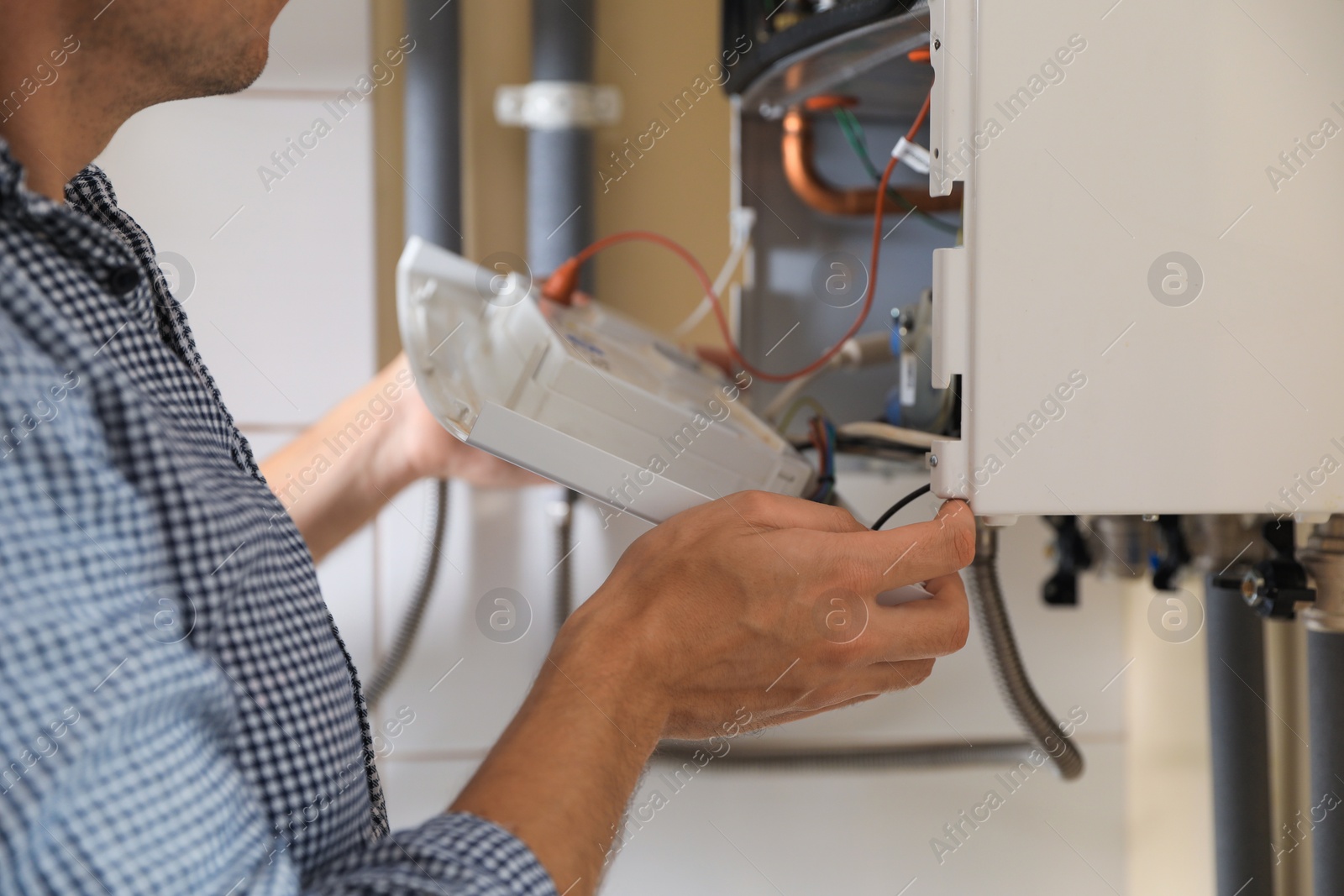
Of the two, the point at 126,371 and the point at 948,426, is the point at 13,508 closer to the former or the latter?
the point at 126,371

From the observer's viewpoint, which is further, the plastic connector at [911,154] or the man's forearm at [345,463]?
the man's forearm at [345,463]

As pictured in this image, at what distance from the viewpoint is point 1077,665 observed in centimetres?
107

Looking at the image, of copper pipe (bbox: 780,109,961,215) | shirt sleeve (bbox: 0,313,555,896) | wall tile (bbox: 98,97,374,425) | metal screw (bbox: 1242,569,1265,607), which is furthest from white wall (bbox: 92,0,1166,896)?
shirt sleeve (bbox: 0,313,555,896)

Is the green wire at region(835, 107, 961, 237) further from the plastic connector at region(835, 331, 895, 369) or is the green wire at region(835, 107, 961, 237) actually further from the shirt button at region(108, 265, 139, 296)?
the shirt button at region(108, 265, 139, 296)

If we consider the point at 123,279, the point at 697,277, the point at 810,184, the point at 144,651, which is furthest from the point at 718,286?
the point at 144,651

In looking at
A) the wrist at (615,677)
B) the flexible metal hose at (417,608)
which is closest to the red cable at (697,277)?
the flexible metal hose at (417,608)

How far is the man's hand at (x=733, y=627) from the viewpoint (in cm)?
44

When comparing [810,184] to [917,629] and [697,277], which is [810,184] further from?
[917,629]

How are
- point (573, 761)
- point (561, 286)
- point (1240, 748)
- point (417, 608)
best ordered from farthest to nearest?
1. point (417, 608)
2. point (561, 286)
3. point (1240, 748)
4. point (573, 761)

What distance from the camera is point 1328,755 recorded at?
61 centimetres

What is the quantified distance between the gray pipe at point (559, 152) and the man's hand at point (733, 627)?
20.7 inches

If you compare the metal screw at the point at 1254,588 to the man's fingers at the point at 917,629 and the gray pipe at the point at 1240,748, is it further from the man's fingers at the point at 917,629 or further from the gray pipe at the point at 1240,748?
the man's fingers at the point at 917,629

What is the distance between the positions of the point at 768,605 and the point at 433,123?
2.24 feet

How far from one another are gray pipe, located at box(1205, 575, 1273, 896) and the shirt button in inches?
31.0
